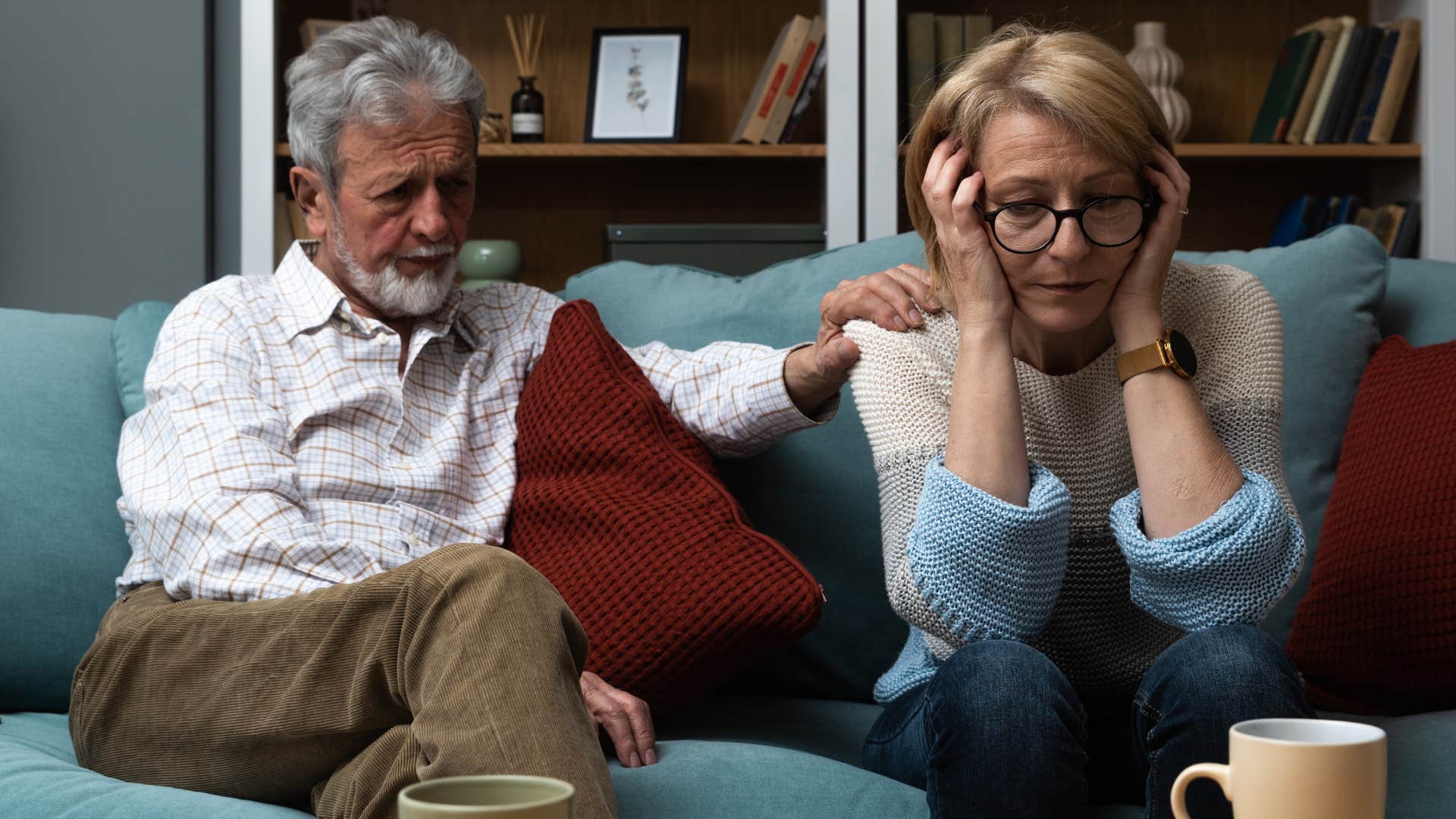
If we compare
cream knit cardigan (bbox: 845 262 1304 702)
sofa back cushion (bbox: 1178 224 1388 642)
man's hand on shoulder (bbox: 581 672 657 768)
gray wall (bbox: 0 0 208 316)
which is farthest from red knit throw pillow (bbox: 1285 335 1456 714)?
gray wall (bbox: 0 0 208 316)

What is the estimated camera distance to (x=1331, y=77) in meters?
2.70

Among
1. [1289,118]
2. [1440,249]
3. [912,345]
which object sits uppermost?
[1289,118]

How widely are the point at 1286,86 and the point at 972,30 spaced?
0.66m

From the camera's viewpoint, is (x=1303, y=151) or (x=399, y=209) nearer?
(x=399, y=209)

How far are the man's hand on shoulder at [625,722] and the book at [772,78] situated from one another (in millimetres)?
1605

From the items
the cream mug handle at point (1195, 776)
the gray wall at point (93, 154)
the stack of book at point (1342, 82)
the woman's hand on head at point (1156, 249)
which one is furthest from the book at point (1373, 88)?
the cream mug handle at point (1195, 776)

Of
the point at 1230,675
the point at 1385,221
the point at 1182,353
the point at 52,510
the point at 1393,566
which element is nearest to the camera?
the point at 1230,675

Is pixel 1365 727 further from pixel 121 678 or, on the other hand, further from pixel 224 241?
pixel 224 241

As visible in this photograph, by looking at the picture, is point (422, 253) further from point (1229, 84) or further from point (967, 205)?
point (1229, 84)

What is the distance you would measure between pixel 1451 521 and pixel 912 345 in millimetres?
594

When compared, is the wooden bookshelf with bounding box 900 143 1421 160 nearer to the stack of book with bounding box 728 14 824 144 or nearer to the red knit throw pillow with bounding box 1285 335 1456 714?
the stack of book with bounding box 728 14 824 144

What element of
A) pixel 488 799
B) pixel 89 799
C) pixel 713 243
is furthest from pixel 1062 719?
pixel 713 243

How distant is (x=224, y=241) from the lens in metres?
2.65

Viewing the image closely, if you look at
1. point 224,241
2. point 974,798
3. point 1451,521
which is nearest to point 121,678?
point 974,798
